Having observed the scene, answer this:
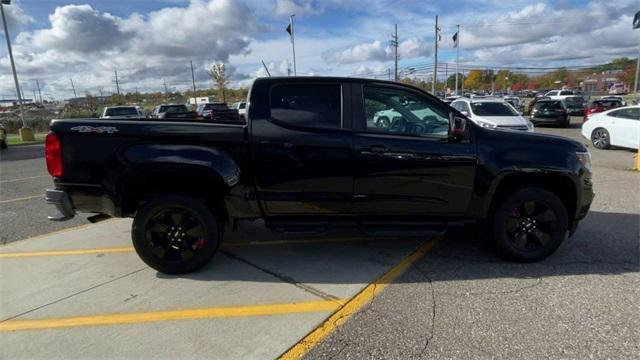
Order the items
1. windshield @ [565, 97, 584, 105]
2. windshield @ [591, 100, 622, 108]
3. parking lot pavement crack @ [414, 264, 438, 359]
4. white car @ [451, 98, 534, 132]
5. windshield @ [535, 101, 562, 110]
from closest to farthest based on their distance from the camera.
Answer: parking lot pavement crack @ [414, 264, 438, 359]
white car @ [451, 98, 534, 132]
windshield @ [535, 101, 562, 110]
windshield @ [591, 100, 622, 108]
windshield @ [565, 97, 584, 105]

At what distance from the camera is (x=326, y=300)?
3.52m

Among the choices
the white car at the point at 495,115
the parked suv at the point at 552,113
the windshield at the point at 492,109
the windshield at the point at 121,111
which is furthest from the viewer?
the parked suv at the point at 552,113

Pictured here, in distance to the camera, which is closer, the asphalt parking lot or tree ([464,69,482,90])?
the asphalt parking lot

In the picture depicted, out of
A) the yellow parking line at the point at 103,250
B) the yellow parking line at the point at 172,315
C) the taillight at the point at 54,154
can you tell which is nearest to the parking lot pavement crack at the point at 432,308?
the yellow parking line at the point at 172,315

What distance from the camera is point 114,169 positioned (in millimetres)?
3842

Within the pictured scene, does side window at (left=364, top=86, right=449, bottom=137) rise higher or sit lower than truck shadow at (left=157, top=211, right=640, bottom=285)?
higher

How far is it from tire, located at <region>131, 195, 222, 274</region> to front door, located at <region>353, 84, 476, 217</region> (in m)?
1.53

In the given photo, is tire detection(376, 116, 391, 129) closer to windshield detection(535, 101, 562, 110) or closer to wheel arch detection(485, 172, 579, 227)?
wheel arch detection(485, 172, 579, 227)

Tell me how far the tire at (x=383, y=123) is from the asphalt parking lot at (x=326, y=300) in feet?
4.69

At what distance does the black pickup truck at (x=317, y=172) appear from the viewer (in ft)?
12.6

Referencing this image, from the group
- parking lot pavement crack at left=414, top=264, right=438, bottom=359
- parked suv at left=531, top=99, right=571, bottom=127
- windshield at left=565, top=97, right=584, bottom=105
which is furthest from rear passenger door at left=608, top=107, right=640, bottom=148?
windshield at left=565, top=97, right=584, bottom=105

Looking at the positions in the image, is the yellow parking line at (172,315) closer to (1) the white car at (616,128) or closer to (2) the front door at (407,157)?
(2) the front door at (407,157)

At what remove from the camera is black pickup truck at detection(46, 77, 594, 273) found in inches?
151

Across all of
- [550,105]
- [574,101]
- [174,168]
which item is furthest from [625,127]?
[574,101]
